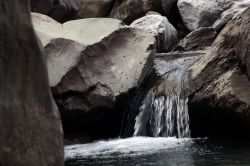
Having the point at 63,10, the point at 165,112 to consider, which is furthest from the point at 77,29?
the point at 63,10

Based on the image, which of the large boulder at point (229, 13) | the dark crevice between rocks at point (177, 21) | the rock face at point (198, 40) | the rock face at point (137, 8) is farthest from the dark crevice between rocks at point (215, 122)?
the rock face at point (137, 8)

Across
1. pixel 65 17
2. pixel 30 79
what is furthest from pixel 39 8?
pixel 30 79

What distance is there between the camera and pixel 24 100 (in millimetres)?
4805

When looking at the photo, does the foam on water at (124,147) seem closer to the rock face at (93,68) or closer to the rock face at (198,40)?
the rock face at (93,68)

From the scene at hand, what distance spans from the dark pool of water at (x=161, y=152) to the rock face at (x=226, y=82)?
1.55ft

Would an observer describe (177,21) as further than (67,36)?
Yes

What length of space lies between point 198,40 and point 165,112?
616 centimetres

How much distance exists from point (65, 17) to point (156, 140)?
708 cm

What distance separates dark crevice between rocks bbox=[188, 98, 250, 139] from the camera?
1046 cm

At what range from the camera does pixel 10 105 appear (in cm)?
464

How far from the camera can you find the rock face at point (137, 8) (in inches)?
833

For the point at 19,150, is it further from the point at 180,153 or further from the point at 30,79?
the point at 180,153

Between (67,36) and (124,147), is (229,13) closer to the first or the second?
(67,36)

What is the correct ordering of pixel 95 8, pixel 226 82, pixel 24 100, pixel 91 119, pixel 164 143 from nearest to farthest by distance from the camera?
pixel 24 100 → pixel 226 82 → pixel 164 143 → pixel 91 119 → pixel 95 8
